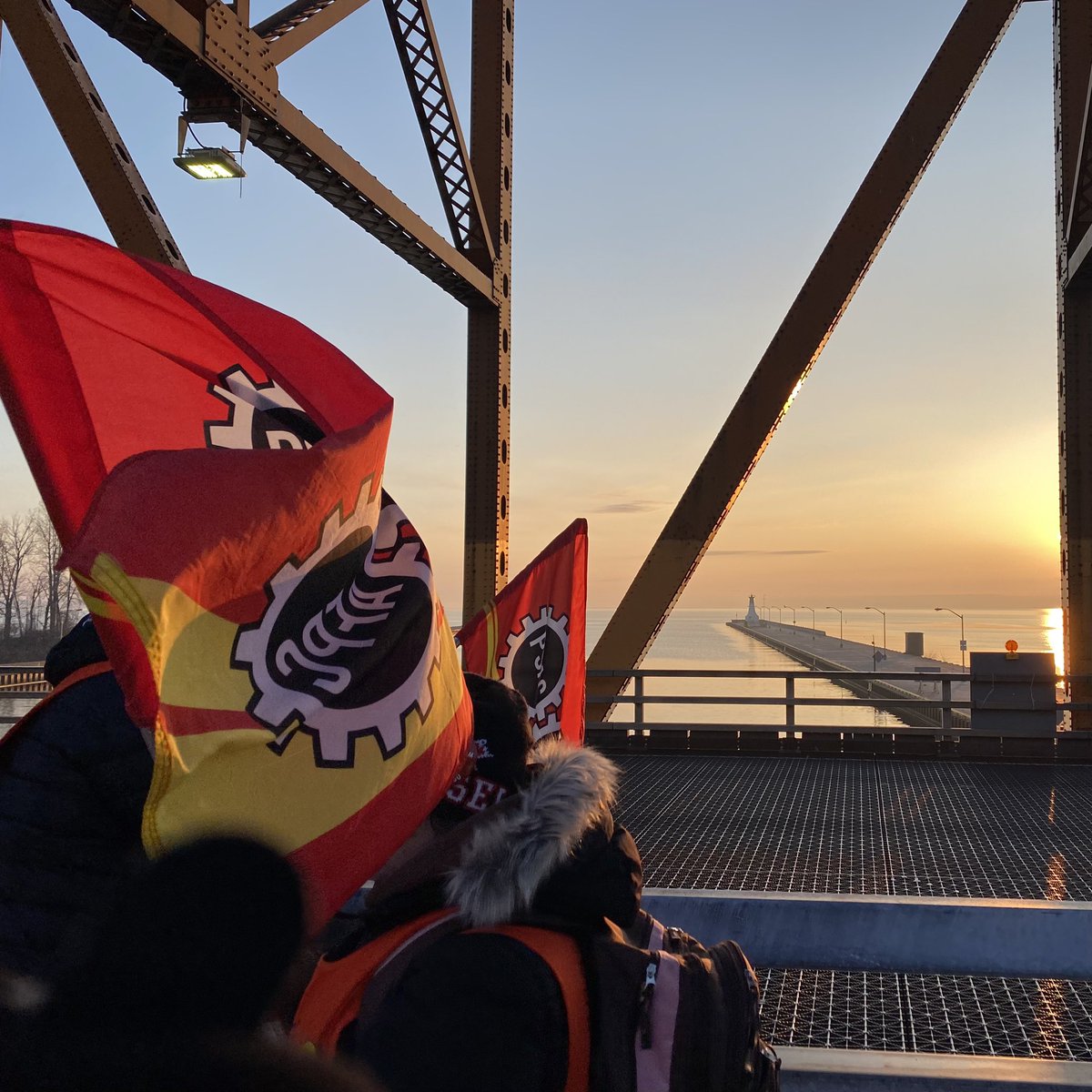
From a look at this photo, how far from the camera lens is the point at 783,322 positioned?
37.2 feet

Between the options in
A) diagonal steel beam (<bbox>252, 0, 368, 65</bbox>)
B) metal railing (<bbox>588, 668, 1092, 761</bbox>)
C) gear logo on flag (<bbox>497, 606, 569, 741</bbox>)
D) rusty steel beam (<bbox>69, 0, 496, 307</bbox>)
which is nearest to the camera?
gear logo on flag (<bbox>497, 606, 569, 741</bbox>)

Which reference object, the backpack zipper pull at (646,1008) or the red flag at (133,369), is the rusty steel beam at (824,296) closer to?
the red flag at (133,369)

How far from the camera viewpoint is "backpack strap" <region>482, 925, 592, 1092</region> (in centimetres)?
121

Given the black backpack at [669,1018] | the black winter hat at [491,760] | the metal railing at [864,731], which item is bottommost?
the metal railing at [864,731]

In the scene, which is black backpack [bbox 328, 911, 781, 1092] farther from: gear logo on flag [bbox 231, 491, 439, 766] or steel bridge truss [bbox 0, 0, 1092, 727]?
steel bridge truss [bbox 0, 0, 1092, 727]

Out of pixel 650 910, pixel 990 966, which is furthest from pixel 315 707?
pixel 990 966

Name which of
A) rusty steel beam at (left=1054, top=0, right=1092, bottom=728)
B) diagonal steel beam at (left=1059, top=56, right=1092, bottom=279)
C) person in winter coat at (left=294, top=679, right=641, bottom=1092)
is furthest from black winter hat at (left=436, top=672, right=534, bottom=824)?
rusty steel beam at (left=1054, top=0, right=1092, bottom=728)

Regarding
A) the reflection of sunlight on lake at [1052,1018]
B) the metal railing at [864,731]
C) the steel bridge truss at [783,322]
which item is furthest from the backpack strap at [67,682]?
the metal railing at [864,731]

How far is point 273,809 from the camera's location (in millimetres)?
1203

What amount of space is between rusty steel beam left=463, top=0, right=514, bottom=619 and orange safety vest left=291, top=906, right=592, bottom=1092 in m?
10.8

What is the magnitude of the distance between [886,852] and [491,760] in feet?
19.4

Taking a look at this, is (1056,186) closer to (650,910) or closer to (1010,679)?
(1010,679)

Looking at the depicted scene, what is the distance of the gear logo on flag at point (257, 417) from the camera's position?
158 centimetres

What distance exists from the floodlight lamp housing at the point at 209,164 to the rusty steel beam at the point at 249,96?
66 centimetres
